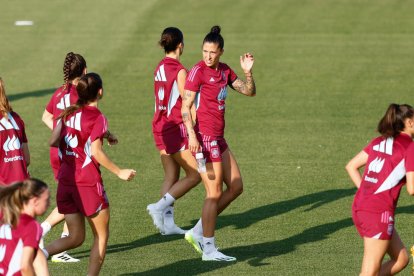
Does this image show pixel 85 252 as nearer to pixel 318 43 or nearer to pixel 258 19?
pixel 318 43

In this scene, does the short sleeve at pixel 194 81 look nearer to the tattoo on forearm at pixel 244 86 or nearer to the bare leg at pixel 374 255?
the tattoo on forearm at pixel 244 86

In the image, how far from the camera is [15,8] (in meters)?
28.7

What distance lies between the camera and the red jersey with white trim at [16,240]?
7.67 meters

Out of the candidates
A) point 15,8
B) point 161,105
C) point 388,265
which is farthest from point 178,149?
point 15,8

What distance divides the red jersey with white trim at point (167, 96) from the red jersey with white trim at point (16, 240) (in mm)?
4625

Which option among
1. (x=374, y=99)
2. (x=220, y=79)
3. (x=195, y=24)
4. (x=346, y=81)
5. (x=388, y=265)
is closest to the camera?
(x=388, y=265)

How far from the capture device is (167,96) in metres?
12.3

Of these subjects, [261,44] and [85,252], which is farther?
[261,44]

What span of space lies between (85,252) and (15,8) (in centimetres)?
1841

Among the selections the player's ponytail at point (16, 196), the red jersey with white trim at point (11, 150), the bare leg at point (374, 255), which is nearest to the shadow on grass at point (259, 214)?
the red jersey with white trim at point (11, 150)

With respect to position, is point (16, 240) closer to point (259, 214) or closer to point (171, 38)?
point (171, 38)

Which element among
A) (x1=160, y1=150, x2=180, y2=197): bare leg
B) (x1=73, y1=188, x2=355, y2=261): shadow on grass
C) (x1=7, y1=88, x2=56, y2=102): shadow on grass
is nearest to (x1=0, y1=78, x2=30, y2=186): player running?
(x1=73, y1=188, x2=355, y2=261): shadow on grass

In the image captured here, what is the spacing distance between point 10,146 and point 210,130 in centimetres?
220

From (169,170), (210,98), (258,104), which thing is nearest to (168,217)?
(169,170)
